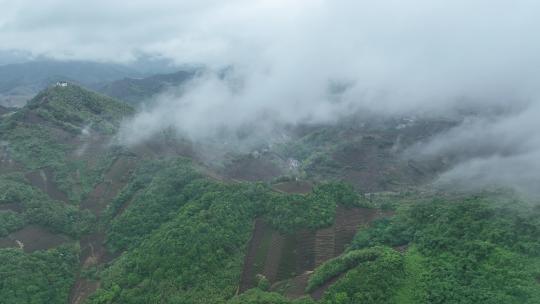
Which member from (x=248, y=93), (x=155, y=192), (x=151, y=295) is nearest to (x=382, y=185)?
(x=155, y=192)

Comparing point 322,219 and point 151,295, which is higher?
point 322,219

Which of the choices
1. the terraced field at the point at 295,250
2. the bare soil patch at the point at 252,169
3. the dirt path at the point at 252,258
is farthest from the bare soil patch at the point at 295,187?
the bare soil patch at the point at 252,169

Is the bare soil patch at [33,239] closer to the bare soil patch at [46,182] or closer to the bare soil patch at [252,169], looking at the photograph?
the bare soil patch at [46,182]

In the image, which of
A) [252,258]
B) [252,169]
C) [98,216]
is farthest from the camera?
[252,169]

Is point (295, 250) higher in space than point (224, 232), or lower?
lower

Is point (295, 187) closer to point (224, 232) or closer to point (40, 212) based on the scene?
point (224, 232)

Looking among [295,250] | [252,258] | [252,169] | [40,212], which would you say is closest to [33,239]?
[40,212]

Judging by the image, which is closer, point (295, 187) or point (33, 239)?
point (33, 239)

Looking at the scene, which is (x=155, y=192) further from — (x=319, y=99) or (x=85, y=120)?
(x=319, y=99)
